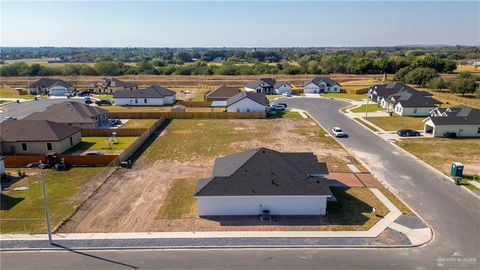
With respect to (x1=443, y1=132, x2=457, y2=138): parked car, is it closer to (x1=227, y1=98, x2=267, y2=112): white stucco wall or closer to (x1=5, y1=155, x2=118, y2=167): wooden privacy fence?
(x1=227, y1=98, x2=267, y2=112): white stucco wall

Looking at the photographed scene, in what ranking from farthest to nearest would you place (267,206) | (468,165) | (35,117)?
(35,117), (468,165), (267,206)

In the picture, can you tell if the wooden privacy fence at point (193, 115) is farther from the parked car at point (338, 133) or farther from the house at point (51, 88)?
the house at point (51, 88)

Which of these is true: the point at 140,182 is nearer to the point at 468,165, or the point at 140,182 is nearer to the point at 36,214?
the point at 36,214

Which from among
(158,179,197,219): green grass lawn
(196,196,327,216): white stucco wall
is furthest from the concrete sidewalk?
(158,179,197,219): green grass lawn

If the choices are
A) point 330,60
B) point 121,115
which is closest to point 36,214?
point 121,115

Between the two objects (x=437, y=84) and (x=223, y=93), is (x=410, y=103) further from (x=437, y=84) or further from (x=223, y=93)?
(x=223, y=93)

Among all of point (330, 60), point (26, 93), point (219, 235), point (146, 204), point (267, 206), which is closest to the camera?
point (219, 235)

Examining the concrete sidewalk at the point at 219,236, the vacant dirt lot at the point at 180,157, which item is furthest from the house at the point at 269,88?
the concrete sidewalk at the point at 219,236
